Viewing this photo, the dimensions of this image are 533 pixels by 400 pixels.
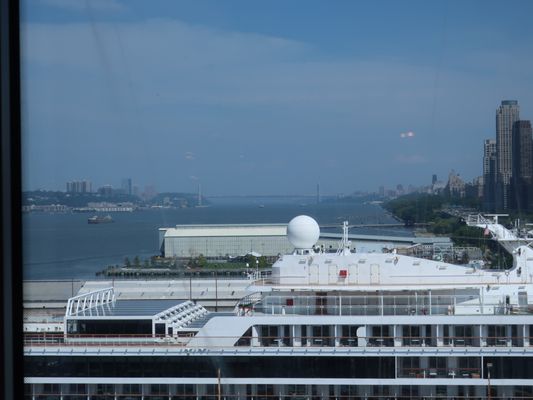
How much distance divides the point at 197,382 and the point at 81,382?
56cm

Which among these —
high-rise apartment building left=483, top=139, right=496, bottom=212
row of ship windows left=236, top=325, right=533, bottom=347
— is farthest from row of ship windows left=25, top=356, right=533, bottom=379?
high-rise apartment building left=483, top=139, right=496, bottom=212

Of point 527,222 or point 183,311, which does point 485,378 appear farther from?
point 183,311

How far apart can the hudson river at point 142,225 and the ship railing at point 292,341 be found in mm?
796

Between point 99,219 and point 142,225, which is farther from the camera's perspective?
point 142,225

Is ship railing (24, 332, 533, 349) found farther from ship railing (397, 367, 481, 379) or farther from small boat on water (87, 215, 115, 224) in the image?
small boat on water (87, 215, 115, 224)

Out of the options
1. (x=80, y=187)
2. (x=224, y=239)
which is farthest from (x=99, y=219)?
(x=224, y=239)

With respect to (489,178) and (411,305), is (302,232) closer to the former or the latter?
(411,305)

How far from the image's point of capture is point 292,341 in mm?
3713

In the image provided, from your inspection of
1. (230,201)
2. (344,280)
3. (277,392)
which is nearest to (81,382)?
(277,392)

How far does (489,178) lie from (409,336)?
4.69ft

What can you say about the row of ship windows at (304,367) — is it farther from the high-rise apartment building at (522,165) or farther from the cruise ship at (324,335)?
the high-rise apartment building at (522,165)

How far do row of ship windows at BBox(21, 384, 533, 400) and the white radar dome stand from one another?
29.2 inches

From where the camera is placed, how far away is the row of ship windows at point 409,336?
343 cm

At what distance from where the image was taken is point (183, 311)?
11.9 feet
